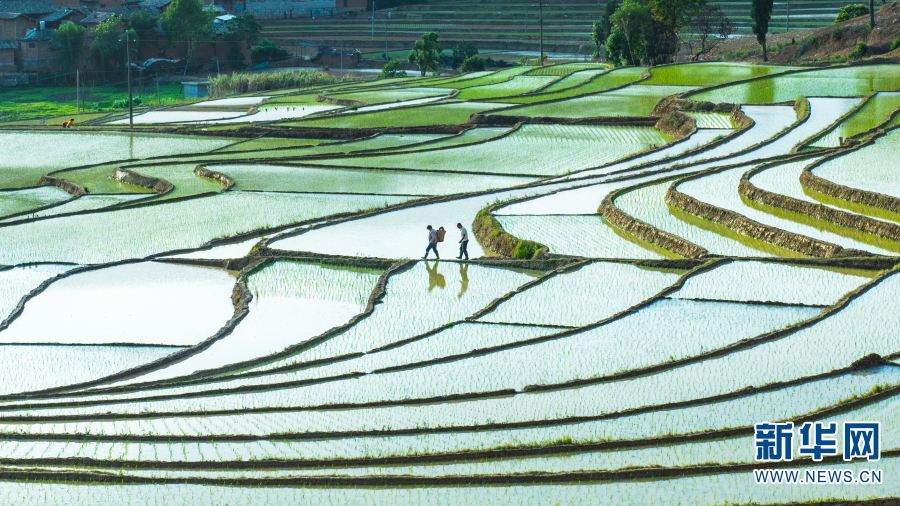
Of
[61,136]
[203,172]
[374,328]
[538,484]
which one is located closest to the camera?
[538,484]

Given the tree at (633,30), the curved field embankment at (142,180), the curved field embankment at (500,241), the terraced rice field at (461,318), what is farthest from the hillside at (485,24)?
the curved field embankment at (500,241)

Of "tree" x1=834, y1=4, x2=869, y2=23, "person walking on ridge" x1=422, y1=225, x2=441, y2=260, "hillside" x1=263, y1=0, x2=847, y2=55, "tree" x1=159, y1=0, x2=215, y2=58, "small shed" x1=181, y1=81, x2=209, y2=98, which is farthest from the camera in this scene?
"tree" x1=159, y1=0, x2=215, y2=58

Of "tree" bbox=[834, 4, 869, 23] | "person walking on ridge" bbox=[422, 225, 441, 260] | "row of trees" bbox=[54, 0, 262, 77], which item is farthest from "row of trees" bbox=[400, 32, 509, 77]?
"person walking on ridge" bbox=[422, 225, 441, 260]

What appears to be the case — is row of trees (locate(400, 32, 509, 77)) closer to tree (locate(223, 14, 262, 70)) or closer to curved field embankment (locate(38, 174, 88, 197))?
tree (locate(223, 14, 262, 70))

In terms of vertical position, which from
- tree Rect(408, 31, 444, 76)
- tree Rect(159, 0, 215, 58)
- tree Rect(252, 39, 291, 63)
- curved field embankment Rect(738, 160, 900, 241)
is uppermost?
tree Rect(159, 0, 215, 58)

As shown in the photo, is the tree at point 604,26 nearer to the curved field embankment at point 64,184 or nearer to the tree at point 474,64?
the tree at point 474,64

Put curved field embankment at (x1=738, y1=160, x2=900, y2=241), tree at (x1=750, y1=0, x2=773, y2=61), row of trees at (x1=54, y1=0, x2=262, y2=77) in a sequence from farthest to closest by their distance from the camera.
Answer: row of trees at (x1=54, y1=0, x2=262, y2=77) < tree at (x1=750, y1=0, x2=773, y2=61) < curved field embankment at (x1=738, y1=160, x2=900, y2=241)

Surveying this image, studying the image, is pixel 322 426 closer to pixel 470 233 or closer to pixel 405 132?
pixel 470 233

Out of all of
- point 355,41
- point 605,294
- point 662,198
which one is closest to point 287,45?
point 355,41
